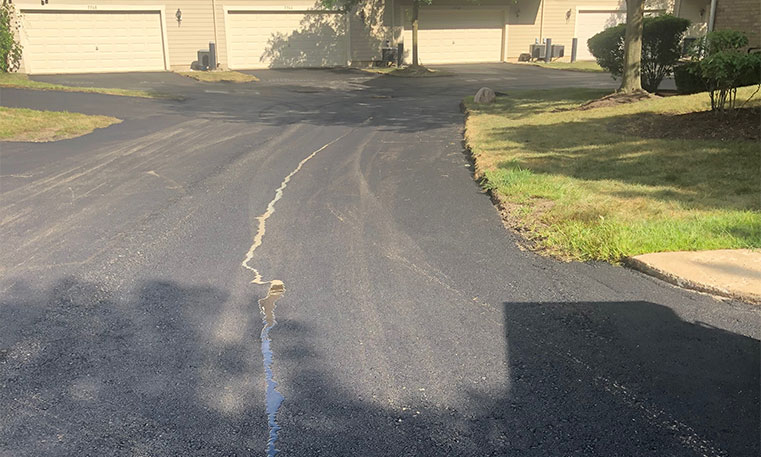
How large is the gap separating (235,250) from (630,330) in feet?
11.1

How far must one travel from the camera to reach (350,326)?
415 centimetres

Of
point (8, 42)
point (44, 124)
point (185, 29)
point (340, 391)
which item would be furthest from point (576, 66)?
point (340, 391)

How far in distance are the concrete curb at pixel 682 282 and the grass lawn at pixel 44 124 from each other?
34.4 ft

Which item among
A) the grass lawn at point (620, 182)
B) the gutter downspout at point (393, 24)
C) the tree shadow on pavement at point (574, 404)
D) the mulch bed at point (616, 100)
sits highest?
the gutter downspout at point (393, 24)

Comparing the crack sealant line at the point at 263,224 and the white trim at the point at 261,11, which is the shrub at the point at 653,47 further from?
the white trim at the point at 261,11

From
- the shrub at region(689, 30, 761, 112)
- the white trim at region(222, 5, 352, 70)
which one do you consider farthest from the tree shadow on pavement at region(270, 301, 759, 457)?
the white trim at region(222, 5, 352, 70)

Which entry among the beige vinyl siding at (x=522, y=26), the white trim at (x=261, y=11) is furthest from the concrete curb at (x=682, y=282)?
the beige vinyl siding at (x=522, y=26)

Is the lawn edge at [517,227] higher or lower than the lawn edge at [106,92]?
lower

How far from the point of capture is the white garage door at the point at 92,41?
85.5 feet

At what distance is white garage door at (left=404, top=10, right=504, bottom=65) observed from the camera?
31781 millimetres

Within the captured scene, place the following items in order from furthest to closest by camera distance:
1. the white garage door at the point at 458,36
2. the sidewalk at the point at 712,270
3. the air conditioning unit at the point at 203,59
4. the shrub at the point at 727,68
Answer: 1. the white garage door at the point at 458,36
2. the air conditioning unit at the point at 203,59
3. the shrub at the point at 727,68
4. the sidewalk at the point at 712,270

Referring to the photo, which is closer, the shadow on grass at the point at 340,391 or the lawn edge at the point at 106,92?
the shadow on grass at the point at 340,391

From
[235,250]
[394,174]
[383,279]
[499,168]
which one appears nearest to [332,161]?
[394,174]

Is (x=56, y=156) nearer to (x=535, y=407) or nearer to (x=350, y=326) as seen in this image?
(x=350, y=326)
